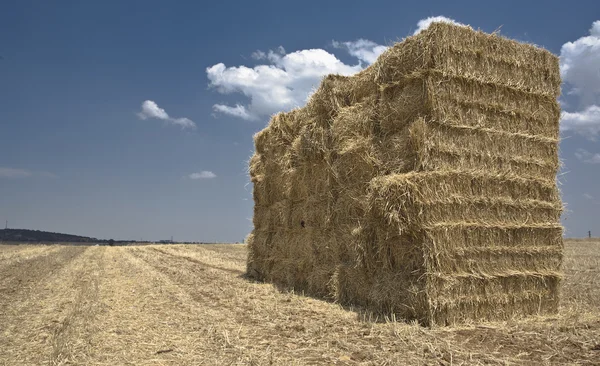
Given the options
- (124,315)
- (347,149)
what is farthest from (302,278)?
(124,315)

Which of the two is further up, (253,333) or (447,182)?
(447,182)

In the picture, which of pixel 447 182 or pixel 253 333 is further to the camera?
pixel 447 182

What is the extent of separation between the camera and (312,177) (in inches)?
386

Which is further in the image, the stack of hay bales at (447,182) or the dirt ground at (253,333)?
the stack of hay bales at (447,182)

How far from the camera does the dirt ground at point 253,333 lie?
16.6 ft

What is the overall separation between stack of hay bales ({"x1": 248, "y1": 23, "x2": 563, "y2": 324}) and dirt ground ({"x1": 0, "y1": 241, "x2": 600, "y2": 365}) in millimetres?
508

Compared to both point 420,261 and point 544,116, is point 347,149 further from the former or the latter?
point 544,116

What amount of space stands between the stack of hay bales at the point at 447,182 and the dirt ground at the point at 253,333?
1.67 ft

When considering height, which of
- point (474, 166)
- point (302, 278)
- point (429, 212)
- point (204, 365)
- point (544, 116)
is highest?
point (544, 116)

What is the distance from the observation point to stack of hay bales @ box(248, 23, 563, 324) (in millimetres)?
6820

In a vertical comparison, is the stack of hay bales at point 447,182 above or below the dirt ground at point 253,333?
above

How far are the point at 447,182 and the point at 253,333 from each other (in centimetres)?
350

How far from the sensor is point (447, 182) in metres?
6.94

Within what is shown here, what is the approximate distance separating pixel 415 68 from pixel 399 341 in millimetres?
4053
